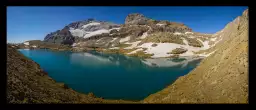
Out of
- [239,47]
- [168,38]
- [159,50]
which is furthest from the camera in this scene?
[168,38]

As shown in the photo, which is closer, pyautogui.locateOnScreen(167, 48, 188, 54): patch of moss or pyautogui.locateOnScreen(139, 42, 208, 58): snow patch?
pyautogui.locateOnScreen(167, 48, 188, 54): patch of moss

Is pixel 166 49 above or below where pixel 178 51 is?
above

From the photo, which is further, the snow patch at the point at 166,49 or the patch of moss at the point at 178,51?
the snow patch at the point at 166,49

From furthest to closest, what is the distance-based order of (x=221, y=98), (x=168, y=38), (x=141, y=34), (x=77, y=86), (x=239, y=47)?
(x=141, y=34)
(x=168, y=38)
(x=77, y=86)
(x=239, y=47)
(x=221, y=98)

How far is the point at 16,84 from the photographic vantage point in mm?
8812

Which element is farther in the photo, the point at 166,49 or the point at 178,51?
the point at 166,49

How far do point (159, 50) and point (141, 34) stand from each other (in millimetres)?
54278

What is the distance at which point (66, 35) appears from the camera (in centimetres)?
18925
